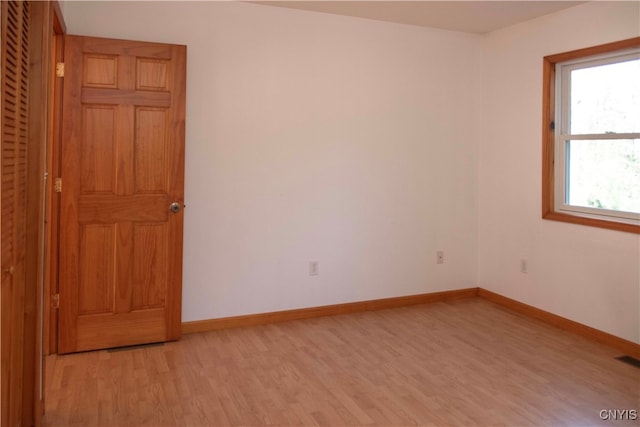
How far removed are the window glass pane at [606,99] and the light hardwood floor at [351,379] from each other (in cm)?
156

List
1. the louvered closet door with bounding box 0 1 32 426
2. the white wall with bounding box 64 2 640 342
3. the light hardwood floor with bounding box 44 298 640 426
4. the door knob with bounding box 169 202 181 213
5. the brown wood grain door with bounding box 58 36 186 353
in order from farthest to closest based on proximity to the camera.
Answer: the white wall with bounding box 64 2 640 342
the door knob with bounding box 169 202 181 213
the brown wood grain door with bounding box 58 36 186 353
the light hardwood floor with bounding box 44 298 640 426
the louvered closet door with bounding box 0 1 32 426

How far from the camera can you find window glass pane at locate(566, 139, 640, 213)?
369 centimetres

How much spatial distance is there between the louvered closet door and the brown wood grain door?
117 cm

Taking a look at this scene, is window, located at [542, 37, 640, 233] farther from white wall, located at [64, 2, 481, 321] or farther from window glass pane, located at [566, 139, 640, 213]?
white wall, located at [64, 2, 481, 321]

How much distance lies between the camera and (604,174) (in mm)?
3898

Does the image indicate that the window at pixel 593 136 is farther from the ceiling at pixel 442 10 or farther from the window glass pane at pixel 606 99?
the ceiling at pixel 442 10

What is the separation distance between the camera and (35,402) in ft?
7.77

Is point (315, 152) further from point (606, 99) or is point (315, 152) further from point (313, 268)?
point (606, 99)

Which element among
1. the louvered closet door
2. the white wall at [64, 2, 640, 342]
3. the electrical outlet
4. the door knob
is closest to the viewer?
the louvered closet door

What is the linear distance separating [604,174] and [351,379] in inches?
94.8

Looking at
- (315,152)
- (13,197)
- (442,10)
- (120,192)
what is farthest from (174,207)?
(442,10)

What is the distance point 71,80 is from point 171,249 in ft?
4.07

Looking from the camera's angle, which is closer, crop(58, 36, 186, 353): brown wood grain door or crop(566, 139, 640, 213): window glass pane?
crop(58, 36, 186, 353): brown wood grain door

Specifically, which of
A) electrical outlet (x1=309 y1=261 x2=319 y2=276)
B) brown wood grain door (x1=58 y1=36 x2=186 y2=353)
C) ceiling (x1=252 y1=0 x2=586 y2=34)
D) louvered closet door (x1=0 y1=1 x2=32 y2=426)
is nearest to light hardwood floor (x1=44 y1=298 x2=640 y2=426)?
brown wood grain door (x1=58 y1=36 x2=186 y2=353)
